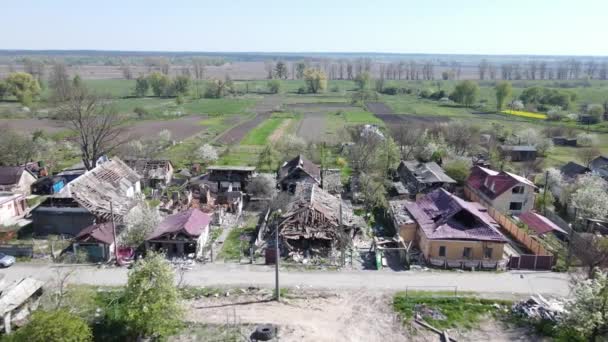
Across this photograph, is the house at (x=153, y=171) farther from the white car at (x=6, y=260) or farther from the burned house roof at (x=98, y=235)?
the white car at (x=6, y=260)

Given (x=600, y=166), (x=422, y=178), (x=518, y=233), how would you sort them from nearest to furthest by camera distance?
(x=518, y=233), (x=422, y=178), (x=600, y=166)

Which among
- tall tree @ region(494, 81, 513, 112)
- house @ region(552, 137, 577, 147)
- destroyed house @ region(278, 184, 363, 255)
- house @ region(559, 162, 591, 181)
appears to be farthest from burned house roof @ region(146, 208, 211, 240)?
tall tree @ region(494, 81, 513, 112)

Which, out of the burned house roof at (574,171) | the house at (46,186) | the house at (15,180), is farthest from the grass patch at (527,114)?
the house at (15,180)

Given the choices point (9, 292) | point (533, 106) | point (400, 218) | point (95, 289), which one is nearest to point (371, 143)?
point (400, 218)

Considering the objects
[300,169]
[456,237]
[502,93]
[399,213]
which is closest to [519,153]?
[399,213]

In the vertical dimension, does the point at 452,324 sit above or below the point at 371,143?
below

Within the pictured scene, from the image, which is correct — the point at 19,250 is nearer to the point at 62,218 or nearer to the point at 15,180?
the point at 62,218

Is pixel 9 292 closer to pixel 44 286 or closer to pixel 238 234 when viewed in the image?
pixel 44 286
